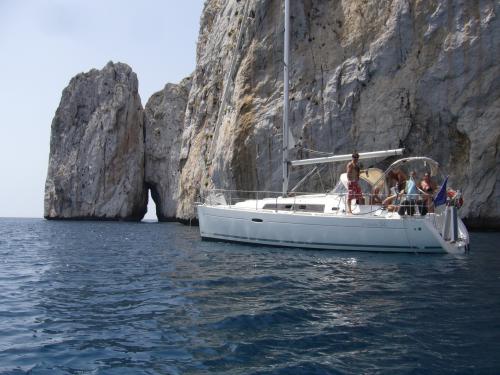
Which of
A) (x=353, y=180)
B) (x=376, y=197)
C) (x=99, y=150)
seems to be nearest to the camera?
(x=353, y=180)

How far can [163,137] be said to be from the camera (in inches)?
2458

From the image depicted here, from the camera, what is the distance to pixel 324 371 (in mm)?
5020

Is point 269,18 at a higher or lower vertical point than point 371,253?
higher

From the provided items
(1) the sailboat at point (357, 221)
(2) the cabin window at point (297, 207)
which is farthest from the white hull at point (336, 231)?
(2) the cabin window at point (297, 207)

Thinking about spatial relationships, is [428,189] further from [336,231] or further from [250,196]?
[250,196]

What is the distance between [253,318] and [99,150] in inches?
2237

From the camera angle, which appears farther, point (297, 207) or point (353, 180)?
point (297, 207)

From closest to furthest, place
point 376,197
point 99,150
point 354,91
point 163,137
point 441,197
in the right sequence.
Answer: point 441,197, point 376,197, point 354,91, point 99,150, point 163,137

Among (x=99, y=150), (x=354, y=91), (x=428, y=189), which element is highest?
(x=354, y=91)

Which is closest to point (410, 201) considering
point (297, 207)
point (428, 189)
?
point (428, 189)

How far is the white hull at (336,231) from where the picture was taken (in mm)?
15125

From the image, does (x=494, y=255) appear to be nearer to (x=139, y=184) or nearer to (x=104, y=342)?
(x=104, y=342)

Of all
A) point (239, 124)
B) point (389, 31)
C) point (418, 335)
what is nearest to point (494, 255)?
point (418, 335)

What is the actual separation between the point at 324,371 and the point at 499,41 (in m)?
29.1
